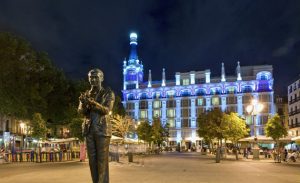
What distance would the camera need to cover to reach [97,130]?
773cm

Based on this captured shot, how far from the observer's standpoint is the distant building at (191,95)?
105625 mm

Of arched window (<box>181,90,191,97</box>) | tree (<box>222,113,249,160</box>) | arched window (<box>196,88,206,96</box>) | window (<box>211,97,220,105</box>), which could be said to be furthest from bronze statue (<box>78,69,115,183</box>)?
arched window (<box>181,90,191,97</box>)

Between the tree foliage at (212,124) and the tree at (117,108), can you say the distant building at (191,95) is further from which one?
the tree at (117,108)

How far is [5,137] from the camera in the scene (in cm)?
6262

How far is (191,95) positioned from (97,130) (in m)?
106

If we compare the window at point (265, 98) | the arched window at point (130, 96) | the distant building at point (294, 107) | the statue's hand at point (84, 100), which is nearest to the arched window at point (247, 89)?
the window at point (265, 98)

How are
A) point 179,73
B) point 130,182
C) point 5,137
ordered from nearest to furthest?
point 130,182 → point 5,137 → point 179,73

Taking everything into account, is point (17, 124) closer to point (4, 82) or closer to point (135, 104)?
point (4, 82)

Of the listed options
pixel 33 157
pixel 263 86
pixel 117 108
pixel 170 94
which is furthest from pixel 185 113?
pixel 33 157

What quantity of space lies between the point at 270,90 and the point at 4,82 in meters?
77.7

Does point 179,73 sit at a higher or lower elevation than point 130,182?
higher

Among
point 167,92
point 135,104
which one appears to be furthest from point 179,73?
point 135,104

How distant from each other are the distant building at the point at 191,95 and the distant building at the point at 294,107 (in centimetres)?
1949

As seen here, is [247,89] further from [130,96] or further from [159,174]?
[159,174]
